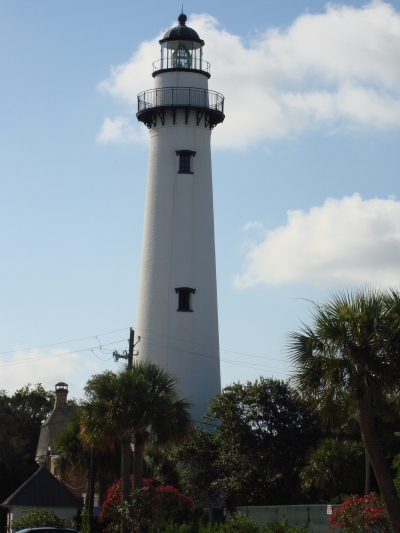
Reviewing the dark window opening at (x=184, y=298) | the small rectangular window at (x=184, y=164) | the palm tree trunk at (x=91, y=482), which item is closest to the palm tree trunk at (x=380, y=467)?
the palm tree trunk at (x=91, y=482)

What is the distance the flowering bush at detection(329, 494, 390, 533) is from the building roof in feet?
74.6

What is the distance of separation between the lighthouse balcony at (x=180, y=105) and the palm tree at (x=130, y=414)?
16.8m

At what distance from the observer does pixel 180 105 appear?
46.6 metres

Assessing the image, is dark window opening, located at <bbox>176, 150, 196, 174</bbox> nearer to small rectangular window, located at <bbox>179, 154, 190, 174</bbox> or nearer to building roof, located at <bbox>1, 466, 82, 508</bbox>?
small rectangular window, located at <bbox>179, 154, 190, 174</bbox>

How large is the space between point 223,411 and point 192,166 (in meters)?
12.5

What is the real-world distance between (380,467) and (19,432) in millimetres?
50591

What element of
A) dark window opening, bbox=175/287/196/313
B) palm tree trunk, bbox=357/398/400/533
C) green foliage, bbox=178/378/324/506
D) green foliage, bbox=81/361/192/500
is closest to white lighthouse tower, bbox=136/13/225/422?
dark window opening, bbox=175/287/196/313

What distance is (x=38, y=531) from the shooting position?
30.0 metres

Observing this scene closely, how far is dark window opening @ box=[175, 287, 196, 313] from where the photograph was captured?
148ft

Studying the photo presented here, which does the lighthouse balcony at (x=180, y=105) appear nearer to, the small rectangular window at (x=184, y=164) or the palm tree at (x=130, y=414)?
the small rectangular window at (x=184, y=164)

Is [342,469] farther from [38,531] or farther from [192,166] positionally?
[192,166]

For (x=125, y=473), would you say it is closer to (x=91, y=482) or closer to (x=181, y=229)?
(x=91, y=482)

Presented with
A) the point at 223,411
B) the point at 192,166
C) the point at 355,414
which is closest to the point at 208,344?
the point at 223,411

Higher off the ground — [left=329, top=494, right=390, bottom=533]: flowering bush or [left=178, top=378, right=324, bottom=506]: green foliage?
[left=178, top=378, right=324, bottom=506]: green foliage
